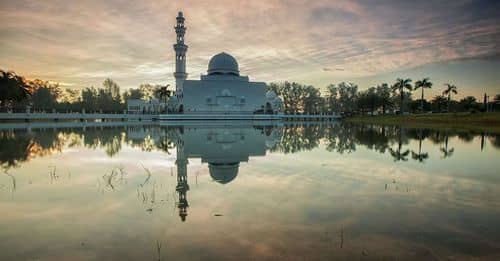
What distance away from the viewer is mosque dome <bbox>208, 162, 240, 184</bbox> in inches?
368

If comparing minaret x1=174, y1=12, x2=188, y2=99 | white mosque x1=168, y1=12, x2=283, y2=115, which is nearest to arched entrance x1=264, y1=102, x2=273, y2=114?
white mosque x1=168, y1=12, x2=283, y2=115

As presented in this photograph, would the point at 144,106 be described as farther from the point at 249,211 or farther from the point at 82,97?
the point at 249,211

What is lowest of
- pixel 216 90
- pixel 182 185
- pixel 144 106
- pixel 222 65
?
pixel 182 185

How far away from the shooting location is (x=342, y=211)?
6250mm

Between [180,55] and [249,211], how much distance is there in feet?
200

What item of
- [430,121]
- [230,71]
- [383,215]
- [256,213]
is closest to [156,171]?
[256,213]

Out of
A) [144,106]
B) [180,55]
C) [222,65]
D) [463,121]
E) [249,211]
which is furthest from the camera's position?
[144,106]

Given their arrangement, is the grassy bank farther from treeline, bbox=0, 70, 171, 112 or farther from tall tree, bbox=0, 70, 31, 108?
tall tree, bbox=0, 70, 31, 108

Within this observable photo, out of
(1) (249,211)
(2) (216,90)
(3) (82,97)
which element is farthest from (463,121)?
(3) (82,97)

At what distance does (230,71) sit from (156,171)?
5823 centimetres

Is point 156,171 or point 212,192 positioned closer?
point 212,192

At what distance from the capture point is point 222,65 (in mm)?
66688

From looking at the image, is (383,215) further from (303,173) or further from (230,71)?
(230,71)

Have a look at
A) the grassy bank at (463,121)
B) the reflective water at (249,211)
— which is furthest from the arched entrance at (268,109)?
the reflective water at (249,211)
